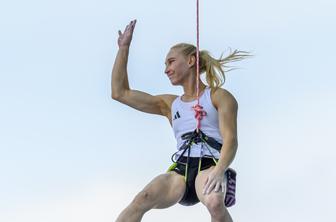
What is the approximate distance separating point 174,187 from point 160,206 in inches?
10.3

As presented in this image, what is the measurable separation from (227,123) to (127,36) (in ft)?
5.45

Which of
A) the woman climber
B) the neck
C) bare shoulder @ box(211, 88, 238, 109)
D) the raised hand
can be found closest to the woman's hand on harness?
the woman climber

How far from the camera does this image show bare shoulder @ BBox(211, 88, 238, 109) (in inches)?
425

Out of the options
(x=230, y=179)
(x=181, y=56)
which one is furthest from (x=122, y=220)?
(x=181, y=56)

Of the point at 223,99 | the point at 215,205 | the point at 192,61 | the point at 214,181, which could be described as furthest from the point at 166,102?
the point at 215,205

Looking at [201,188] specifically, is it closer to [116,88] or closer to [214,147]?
[214,147]

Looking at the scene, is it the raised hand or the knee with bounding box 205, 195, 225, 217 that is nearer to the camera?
the knee with bounding box 205, 195, 225, 217

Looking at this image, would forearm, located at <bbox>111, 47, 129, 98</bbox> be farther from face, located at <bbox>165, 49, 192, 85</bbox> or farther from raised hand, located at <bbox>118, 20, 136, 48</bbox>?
face, located at <bbox>165, 49, 192, 85</bbox>

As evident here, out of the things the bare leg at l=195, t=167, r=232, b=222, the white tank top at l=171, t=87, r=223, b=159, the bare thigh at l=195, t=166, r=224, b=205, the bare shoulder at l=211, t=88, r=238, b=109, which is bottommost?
the bare leg at l=195, t=167, r=232, b=222

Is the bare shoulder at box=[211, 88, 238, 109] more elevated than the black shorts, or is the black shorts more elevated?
the bare shoulder at box=[211, 88, 238, 109]

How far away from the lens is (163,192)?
10.7 meters

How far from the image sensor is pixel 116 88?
1143 cm

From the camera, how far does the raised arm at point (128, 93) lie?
11375 millimetres

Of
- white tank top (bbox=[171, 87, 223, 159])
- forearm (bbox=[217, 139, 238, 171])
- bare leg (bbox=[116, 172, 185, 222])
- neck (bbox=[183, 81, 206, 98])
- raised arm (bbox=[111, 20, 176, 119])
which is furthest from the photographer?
raised arm (bbox=[111, 20, 176, 119])
